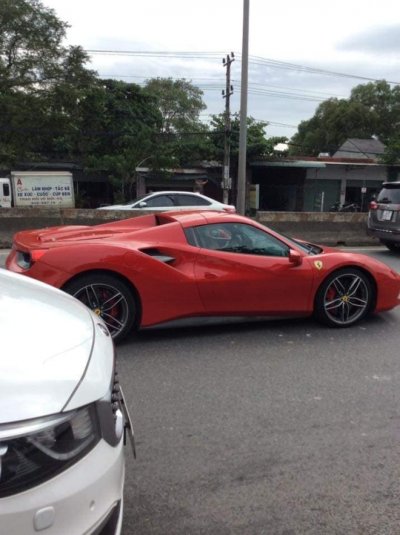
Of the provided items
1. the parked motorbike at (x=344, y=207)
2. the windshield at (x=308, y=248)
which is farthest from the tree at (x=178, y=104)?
the windshield at (x=308, y=248)

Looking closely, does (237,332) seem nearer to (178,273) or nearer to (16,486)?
(178,273)

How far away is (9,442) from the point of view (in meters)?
1.50

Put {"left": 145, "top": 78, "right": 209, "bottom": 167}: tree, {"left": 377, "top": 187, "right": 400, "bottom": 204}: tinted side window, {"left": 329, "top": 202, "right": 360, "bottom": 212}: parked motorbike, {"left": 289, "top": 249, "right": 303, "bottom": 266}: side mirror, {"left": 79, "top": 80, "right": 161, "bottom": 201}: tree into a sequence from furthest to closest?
1. {"left": 145, "top": 78, "right": 209, "bottom": 167}: tree
2. {"left": 329, "top": 202, "right": 360, "bottom": 212}: parked motorbike
3. {"left": 79, "top": 80, "right": 161, "bottom": 201}: tree
4. {"left": 377, "top": 187, "right": 400, "bottom": 204}: tinted side window
5. {"left": 289, "top": 249, "right": 303, "bottom": 266}: side mirror

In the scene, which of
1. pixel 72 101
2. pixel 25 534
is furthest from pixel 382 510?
pixel 72 101

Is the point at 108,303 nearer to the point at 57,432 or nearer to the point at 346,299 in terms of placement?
the point at 346,299

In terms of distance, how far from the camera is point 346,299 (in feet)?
18.5

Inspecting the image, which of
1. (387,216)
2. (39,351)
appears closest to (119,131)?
(387,216)

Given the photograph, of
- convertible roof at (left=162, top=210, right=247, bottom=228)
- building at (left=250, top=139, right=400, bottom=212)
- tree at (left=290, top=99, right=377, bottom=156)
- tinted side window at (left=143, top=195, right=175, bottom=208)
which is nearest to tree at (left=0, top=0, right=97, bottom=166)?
building at (left=250, top=139, right=400, bottom=212)

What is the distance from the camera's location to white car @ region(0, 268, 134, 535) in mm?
1497

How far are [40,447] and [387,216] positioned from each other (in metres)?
11.4

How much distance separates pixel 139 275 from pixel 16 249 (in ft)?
4.47

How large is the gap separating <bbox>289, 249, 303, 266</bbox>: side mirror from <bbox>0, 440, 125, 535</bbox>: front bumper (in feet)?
12.1

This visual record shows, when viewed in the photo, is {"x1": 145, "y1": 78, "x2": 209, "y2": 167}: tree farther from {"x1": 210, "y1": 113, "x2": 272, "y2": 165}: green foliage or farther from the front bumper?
the front bumper

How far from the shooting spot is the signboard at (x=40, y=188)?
89.4 ft
